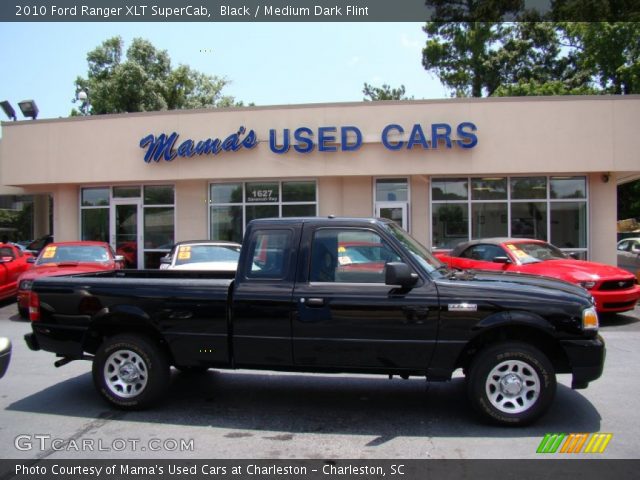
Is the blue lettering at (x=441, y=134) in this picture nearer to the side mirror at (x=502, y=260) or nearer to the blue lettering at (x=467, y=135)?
the blue lettering at (x=467, y=135)

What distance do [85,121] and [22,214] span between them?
706 inches

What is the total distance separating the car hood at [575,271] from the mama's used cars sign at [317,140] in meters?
5.59

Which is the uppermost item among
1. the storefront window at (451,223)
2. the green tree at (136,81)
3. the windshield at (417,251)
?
the green tree at (136,81)

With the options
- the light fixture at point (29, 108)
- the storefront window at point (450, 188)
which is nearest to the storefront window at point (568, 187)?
the storefront window at point (450, 188)

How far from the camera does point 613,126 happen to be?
1497 cm

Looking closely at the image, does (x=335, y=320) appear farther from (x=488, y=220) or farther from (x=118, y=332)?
(x=488, y=220)

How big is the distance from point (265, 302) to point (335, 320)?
69 cm

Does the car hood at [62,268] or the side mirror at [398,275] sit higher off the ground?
the side mirror at [398,275]

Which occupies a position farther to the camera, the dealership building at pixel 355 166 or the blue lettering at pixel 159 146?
the blue lettering at pixel 159 146

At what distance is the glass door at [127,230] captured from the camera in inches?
699

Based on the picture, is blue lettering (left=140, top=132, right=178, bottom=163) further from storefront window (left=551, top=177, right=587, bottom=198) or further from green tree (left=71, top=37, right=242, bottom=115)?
green tree (left=71, top=37, right=242, bottom=115)

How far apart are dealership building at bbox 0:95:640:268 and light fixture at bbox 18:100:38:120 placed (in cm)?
112
